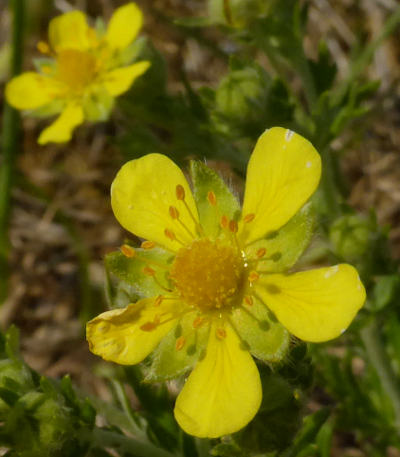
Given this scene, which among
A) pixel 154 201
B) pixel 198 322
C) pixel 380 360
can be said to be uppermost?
pixel 154 201

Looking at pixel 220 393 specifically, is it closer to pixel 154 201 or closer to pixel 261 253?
pixel 261 253

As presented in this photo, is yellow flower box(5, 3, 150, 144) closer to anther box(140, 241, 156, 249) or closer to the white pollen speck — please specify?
anther box(140, 241, 156, 249)

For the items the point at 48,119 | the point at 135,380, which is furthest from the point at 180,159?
the point at 48,119

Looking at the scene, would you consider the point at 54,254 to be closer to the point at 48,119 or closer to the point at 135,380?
the point at 48,119

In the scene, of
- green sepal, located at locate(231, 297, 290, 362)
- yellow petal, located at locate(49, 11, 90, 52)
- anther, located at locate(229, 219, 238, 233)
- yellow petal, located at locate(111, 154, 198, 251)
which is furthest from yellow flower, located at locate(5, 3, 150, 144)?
green sepal, located at locate(231, 297, 290, 362)

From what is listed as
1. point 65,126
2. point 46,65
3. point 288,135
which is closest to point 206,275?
point 288,135

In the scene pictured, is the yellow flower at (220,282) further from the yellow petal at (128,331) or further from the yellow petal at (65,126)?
the yellow petal at (65,126)

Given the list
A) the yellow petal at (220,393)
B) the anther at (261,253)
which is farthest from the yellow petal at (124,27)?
the yellow petal at (220,393)
